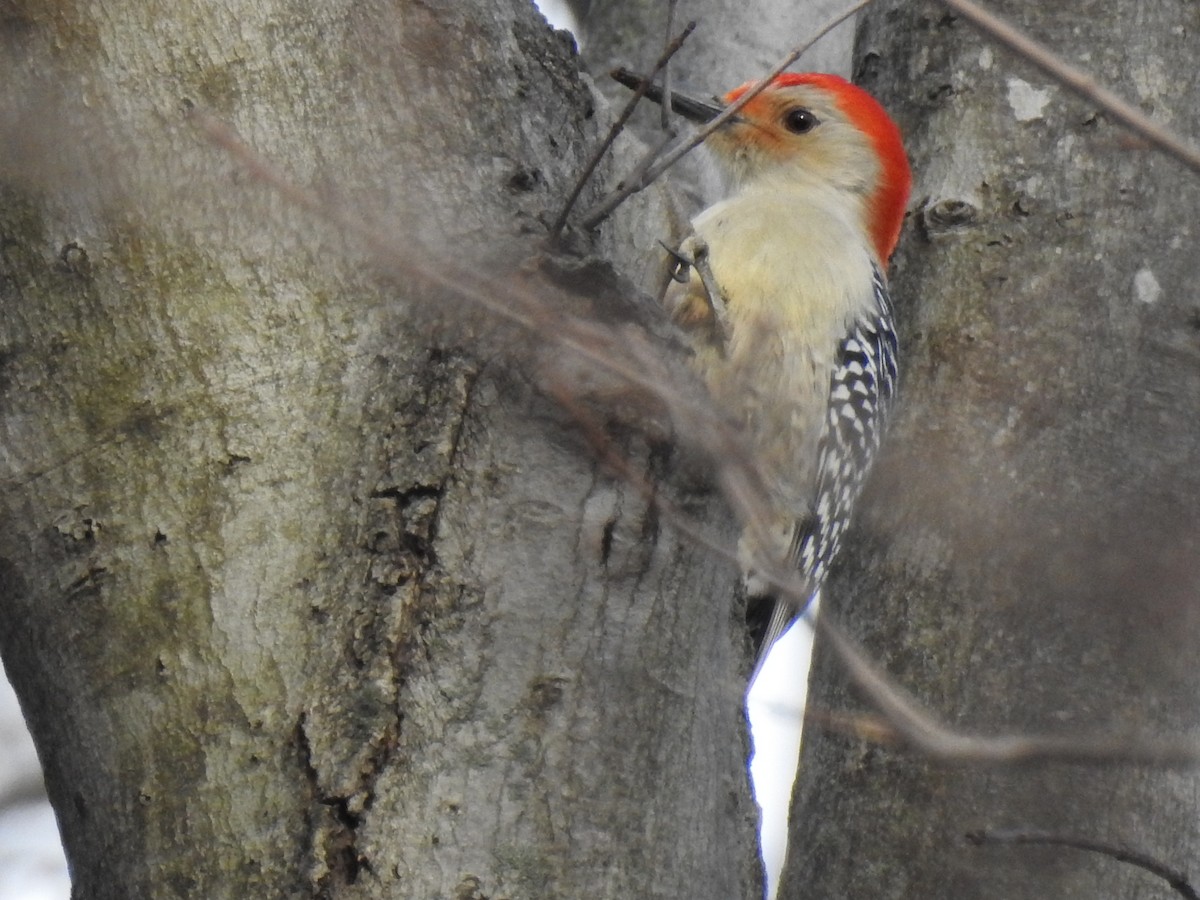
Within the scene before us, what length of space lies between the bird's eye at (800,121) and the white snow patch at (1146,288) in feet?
5.26

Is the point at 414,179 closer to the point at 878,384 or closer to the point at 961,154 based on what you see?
the point at 961,154

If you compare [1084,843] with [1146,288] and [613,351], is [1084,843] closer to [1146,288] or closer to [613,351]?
[613,351]

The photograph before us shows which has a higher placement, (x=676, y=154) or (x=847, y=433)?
(x=847, y=433)

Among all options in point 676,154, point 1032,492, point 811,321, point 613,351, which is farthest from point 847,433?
point 613,351

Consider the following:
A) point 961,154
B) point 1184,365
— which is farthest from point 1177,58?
point 1184,365

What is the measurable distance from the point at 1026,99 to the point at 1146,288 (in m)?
0.59

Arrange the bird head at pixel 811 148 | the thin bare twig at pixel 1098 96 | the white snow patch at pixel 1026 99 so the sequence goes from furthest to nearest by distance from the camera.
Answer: the bird head at pixel 811 148, the white snow patch at pixel 1026 99, the thin bare twig at pixel 1098 96

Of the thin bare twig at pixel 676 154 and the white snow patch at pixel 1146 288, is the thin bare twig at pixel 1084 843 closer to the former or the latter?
the thin bare twig at pixel 676 154

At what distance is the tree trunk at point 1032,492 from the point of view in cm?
304

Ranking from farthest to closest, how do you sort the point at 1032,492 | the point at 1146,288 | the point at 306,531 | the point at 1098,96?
the point at 1146,288 → the point at 1032,492 → the point at 306,531 → the point at 1098,96

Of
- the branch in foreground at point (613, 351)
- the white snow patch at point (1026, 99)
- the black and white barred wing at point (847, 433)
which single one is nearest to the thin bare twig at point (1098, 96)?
the branch in foreground at point (613, 351)

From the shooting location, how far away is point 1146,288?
338 cm

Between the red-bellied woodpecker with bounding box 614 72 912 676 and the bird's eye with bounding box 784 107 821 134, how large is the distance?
97 millimetres

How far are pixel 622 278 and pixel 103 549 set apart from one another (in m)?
0.80
